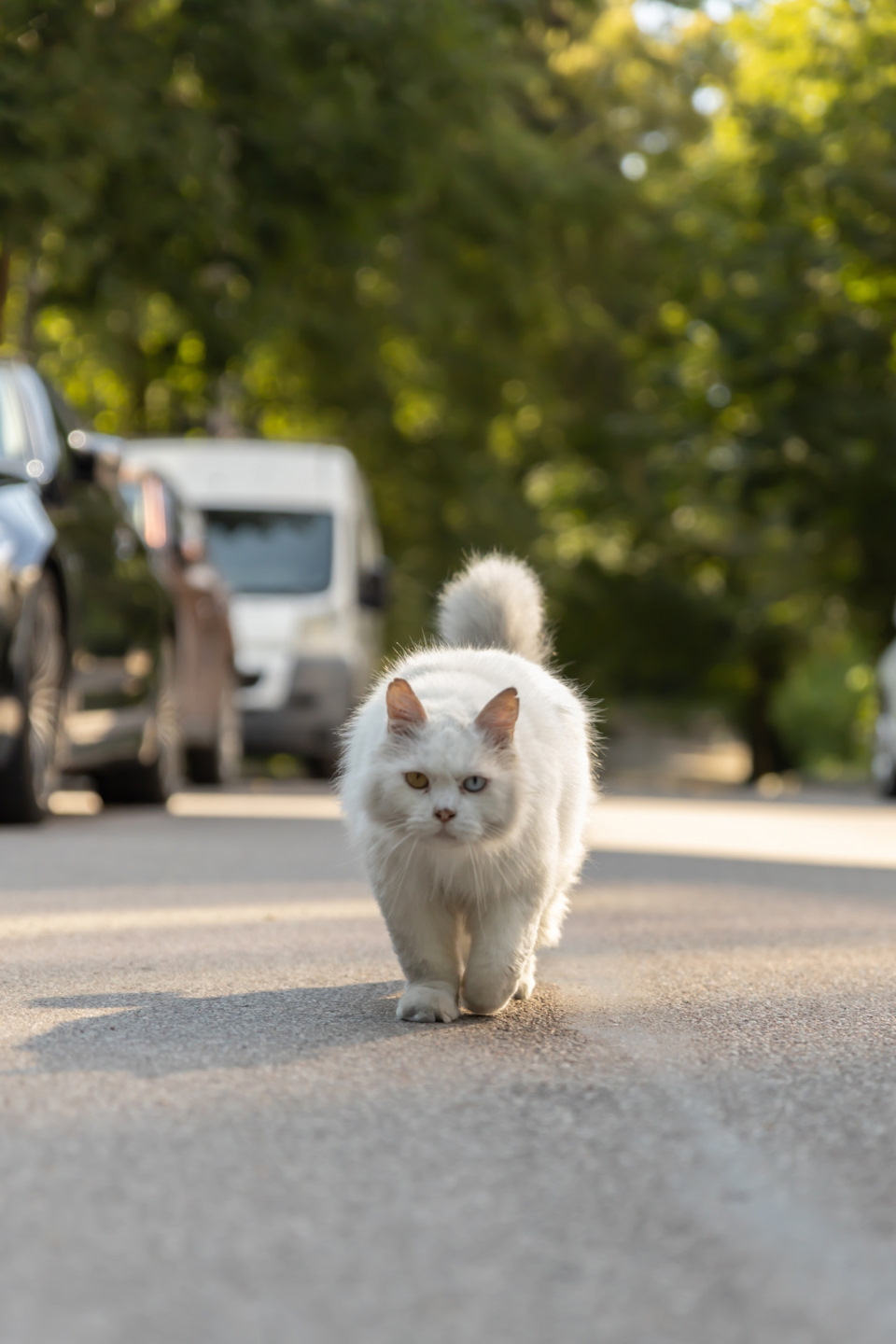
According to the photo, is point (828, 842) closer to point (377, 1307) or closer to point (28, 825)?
point (28, 825)

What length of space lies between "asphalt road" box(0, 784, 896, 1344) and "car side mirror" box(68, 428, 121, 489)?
410 centimetres

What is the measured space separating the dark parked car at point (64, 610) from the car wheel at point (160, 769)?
147mm

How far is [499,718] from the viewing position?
5.00m

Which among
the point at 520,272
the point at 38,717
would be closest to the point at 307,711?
the point at 38,717

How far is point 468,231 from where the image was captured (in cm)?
2561

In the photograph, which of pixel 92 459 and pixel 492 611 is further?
pixel 92 459

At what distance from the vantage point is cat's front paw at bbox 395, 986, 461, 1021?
486 cm

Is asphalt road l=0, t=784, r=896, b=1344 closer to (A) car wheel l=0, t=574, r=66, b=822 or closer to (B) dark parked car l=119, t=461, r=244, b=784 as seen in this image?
(A) car wheel l=0, t=574, r=66, b=822

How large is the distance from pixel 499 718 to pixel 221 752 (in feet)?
35.2

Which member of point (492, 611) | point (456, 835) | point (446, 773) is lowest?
point (456, 835)

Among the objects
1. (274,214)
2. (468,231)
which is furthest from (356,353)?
(274,214)

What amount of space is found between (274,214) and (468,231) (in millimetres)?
8222

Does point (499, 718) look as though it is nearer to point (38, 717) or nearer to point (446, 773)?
point (446, 773)

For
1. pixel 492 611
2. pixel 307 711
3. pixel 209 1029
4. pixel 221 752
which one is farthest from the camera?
pixel 307 711
